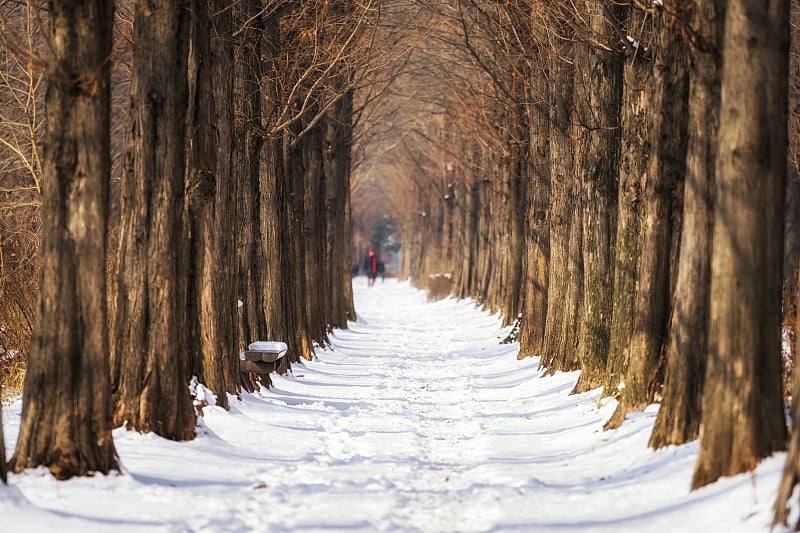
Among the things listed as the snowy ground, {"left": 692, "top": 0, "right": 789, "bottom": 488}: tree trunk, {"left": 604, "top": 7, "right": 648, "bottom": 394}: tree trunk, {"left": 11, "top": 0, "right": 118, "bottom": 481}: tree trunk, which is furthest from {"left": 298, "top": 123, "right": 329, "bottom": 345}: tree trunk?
{"left": 692, "top": 0, "right": 789, "bottom": 488}: tree trunk

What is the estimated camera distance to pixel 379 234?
384 ft

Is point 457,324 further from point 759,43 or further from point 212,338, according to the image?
point 759,43

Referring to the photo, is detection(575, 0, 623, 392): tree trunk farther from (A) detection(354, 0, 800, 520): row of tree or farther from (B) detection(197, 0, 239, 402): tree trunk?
(B) detection(197, 0, 239, 402): tree trunk

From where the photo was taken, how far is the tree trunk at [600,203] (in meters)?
14.7

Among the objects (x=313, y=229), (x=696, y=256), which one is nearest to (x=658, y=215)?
(x=696, y=256)

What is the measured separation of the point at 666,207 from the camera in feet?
36.4

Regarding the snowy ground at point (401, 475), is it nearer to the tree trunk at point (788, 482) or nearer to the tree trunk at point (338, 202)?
the tree trunk at point (788, 482)

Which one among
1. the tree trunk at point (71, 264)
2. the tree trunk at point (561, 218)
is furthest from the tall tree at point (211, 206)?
the tree trunk at point (561, 218)

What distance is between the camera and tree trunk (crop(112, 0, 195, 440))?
10039mm

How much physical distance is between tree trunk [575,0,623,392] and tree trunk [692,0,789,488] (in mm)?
6739

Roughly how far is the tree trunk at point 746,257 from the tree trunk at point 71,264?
477 centimetres

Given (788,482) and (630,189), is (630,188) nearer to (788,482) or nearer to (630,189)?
(630,189)

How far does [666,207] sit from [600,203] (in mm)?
3791

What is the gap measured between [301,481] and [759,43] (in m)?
5.08
